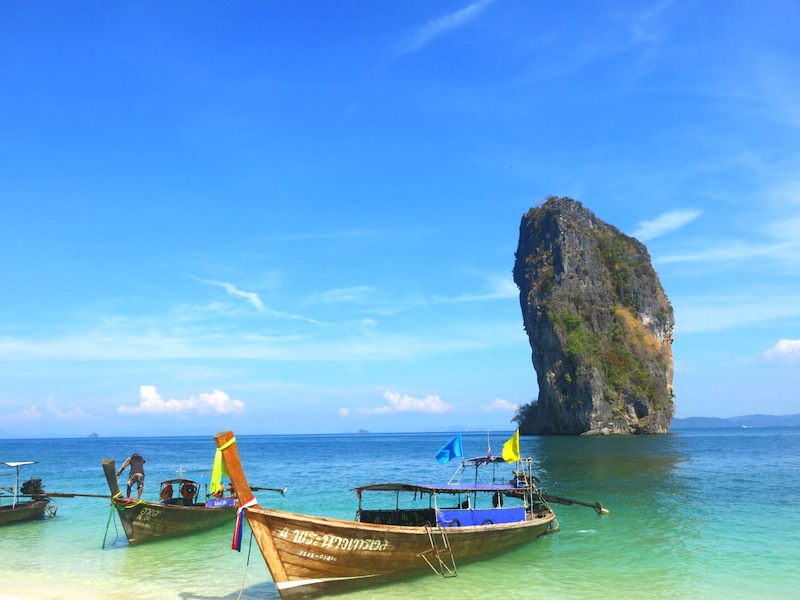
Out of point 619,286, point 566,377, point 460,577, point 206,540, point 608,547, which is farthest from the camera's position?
point 619,286

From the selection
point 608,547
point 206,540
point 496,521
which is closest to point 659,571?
point 608,547

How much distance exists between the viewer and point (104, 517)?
23.5 m

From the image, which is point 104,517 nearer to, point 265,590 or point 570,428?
point 265,590

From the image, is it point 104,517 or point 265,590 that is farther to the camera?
point 104,517

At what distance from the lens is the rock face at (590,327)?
88438 millimetres

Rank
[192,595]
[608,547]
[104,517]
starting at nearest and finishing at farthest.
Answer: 1. [192,595]
2. [608,547]
3. [104,517]

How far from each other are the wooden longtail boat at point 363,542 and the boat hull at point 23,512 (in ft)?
43.5

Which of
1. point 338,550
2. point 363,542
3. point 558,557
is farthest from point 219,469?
point 558,557

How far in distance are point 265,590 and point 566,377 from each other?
79.2m

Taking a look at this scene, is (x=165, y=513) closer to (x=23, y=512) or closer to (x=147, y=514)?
(x=147, y=514)

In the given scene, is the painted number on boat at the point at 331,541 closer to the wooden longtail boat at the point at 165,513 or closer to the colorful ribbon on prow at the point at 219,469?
the colorful ribbon on prow at the point at 219,469

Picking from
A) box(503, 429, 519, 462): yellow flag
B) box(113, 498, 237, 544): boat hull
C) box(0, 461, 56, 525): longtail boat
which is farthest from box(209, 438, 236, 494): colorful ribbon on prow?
box(0, 461, 56, 525): longtail boat

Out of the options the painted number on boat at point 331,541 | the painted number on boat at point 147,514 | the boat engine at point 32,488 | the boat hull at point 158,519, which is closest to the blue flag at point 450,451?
the painted number on boat at point 331,541

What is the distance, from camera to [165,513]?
1816cm
